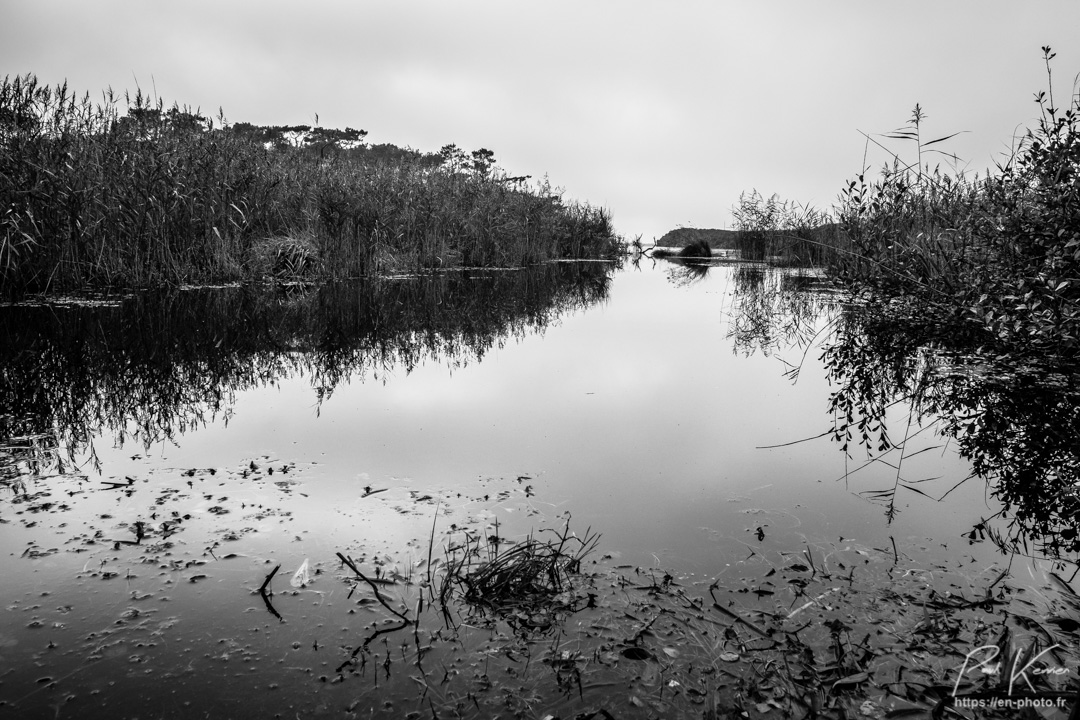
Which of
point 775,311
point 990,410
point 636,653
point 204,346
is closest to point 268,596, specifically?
point 636,653

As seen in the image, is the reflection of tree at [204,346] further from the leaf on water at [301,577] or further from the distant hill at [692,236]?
the distant hill at [692,236]

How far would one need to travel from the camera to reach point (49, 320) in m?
7.47

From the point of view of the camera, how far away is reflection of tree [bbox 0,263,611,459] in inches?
173

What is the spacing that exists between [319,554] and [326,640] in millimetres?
617

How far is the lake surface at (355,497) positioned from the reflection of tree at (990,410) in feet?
0.61

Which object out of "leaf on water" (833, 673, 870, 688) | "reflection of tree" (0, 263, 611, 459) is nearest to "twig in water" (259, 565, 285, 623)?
"leaf on water" (833, 673, 870, 688)

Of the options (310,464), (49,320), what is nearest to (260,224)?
(49,320)

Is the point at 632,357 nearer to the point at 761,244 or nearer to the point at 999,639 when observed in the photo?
the point at 999,639

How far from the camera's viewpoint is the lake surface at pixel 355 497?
1856mm

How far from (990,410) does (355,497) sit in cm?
398

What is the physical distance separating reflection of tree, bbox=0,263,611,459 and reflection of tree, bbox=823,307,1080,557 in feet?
11.7

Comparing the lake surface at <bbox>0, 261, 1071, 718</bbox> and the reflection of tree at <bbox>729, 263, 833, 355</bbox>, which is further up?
the reflection of tree at <bbox>729, 263, 833, 355</bbox>

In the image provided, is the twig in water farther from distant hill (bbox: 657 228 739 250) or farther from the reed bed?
distant hill (bbox: 657 228 739 250)

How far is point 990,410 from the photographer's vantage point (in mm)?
4492
